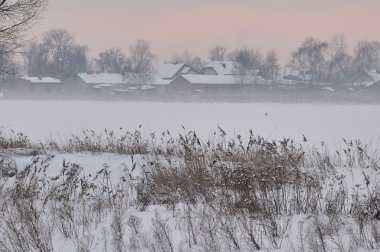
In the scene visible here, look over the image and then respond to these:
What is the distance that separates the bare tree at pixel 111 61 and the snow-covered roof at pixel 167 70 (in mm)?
12094

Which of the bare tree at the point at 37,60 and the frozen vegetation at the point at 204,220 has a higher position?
the bare tree at the point at 37,60

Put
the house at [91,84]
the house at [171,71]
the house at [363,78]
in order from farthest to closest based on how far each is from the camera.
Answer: the house at [171,71] → the house at [363,78] → the house at [91,84]

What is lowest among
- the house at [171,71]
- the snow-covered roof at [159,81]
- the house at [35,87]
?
the house at [35,87]

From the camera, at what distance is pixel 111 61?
117m

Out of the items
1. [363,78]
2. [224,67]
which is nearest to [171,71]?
[224,67]

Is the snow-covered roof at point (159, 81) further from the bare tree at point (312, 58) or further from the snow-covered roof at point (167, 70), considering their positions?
the bare tree at point (312, 58)

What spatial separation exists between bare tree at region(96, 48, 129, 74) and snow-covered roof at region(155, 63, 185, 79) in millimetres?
12094

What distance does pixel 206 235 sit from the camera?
5297 mm

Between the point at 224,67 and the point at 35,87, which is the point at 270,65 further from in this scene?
the point at 35,87

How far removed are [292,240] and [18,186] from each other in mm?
4189

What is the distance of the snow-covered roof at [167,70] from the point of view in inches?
3975

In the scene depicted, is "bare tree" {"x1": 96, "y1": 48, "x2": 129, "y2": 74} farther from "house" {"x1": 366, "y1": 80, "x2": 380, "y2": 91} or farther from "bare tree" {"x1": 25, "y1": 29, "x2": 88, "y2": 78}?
"house" {"x1": 366, "y1": 80, "x2": 380, "y2": 91}

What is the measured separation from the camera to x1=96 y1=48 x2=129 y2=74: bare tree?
114500 millimetres

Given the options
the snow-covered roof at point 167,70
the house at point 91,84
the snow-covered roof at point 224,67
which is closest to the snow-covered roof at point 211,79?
the snow-covered roof at point 224,67
